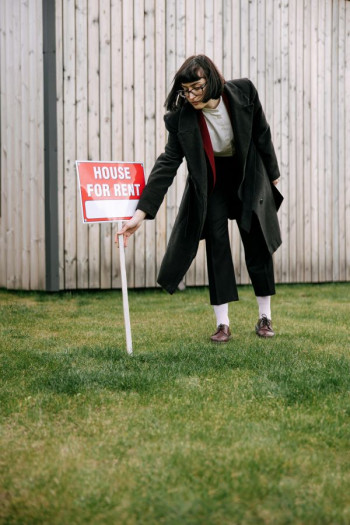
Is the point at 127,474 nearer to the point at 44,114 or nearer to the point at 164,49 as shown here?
the point at 44,114

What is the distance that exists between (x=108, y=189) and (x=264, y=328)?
141 cm

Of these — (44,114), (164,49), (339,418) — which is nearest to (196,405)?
(339,418)

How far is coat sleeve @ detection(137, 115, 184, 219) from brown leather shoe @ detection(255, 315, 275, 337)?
109 centimetres

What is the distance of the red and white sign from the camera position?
12.1ft

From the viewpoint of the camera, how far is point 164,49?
7.05 m

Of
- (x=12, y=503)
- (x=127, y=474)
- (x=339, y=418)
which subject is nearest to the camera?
(x=12, y=503)

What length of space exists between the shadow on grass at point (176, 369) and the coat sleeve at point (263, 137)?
115 cm

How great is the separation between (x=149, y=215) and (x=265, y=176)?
2.80 feet

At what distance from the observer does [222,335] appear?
421 centimetres

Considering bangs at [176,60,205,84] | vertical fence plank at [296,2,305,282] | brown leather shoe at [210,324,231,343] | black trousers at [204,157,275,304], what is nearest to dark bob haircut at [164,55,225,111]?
bangs at [176,60,205,84]

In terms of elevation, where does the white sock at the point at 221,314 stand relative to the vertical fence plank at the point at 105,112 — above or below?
below

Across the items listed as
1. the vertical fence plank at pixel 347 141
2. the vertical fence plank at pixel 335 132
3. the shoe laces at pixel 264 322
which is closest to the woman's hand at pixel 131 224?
the shoe laces at pixel 264 322

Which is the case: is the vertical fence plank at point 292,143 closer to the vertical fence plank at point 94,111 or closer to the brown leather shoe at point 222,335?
the vertical fence plank at point 94,111

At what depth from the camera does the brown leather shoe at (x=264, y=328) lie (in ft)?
14.2
